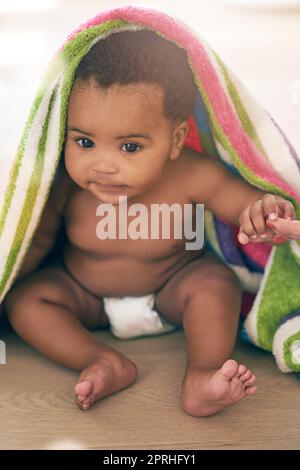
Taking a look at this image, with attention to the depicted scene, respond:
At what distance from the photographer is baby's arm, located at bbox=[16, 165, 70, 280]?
0.78m

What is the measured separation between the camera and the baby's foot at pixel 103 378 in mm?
646

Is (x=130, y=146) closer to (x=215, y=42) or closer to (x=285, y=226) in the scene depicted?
(x=285, y=226)

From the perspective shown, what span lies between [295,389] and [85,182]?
1.05ft

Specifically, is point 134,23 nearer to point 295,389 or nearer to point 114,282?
point 114,282

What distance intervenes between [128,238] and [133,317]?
10cm

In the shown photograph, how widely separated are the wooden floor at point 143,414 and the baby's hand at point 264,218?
0.53 feet

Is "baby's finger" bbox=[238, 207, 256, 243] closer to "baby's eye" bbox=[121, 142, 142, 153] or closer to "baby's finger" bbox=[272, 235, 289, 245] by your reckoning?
"baby's finger" bbox=[272, 235, 289, 245]

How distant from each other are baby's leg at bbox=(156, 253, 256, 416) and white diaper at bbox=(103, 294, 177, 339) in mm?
14

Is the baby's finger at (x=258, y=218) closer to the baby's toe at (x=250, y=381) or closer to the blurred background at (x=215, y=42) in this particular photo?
the baby's toe at (x=250, y=381)

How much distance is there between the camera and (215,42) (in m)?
1.11

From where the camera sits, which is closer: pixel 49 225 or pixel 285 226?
pixel 285 226

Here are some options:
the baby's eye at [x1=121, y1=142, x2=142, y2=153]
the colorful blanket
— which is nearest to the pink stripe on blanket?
the colorful blanket

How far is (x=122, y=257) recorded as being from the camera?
789 millimetres

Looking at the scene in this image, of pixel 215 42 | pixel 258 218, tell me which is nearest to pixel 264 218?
pixel 258 218
